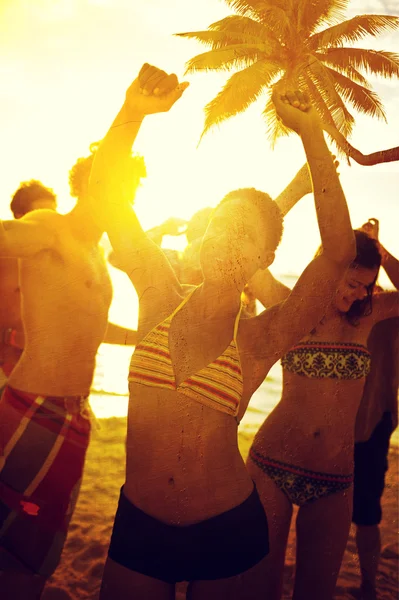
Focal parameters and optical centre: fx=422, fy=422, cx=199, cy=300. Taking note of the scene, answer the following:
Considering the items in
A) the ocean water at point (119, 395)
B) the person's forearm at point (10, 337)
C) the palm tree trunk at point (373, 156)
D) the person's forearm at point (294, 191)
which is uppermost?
the palm tree trunk at point (373, 156)

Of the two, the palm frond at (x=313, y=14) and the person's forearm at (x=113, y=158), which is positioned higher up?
the palm frond at (x=313, y=14)

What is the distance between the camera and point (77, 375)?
8.47 feet

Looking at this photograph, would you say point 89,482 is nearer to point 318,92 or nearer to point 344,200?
point 344,200

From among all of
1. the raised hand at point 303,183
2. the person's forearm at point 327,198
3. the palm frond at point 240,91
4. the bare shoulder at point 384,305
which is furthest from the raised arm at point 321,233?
the palm frond at point 240,91

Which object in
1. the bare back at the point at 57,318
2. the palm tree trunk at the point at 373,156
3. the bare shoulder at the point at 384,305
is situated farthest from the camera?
the bare shoulder at the point at 384,305

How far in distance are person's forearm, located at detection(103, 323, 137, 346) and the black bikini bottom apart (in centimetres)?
173

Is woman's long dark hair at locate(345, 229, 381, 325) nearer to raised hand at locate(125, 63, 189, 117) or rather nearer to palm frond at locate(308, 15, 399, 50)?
raised hand at locate(125, 63, 189, 117)

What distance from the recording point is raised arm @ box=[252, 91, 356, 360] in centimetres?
151

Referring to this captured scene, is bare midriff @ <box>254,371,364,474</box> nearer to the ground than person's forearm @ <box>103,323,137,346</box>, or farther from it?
nearer to the ground

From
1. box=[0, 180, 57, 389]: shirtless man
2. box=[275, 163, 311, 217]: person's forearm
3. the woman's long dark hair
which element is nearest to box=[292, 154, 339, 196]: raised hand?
box=[275, 163, 311, 217]: person's forearm

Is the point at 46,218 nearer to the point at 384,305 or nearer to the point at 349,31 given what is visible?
the point at 384,305

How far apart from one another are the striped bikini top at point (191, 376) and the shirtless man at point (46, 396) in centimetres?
99

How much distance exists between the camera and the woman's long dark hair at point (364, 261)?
2584 millimetres

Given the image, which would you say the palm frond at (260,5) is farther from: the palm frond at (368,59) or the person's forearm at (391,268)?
the person's forearm at (391,268)
